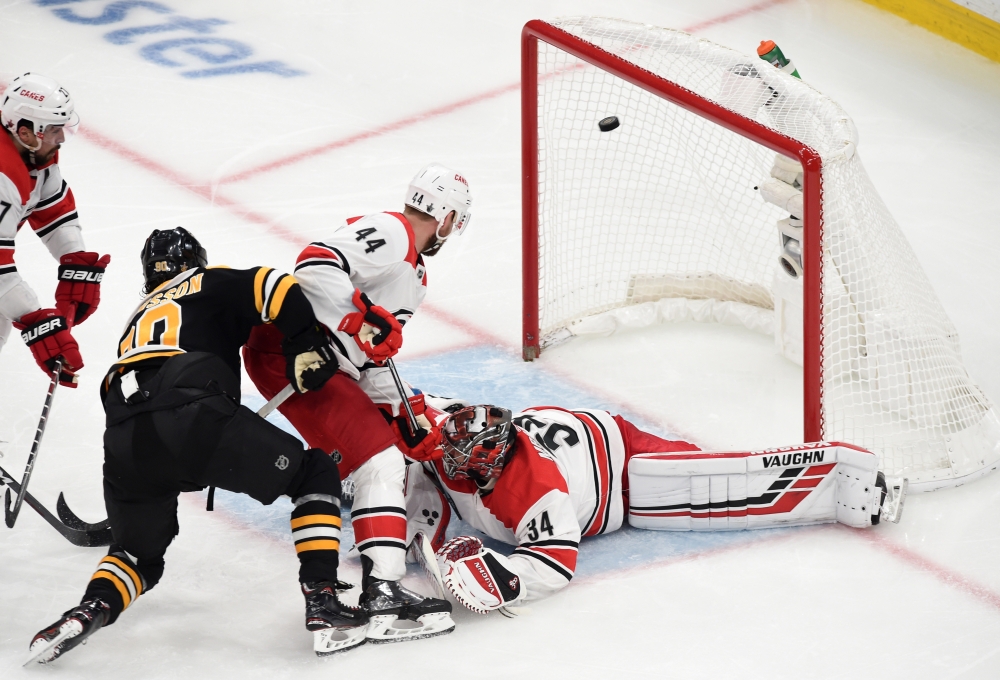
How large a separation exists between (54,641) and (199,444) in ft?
1.79

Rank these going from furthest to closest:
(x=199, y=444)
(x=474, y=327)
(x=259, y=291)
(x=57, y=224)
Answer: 1. (x=474, y=327)
2. (x=57, y=224)
3. (x=259, y=291)
4. (x=199, y=444)

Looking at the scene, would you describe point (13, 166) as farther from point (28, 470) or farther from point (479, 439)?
point (479, 439)

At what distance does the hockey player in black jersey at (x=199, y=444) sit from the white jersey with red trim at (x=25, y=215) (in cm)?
56

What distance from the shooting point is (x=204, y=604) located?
3.25 meters

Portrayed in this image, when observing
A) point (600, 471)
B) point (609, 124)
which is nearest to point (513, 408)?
point (600, 471)

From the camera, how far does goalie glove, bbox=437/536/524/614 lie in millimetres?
3068

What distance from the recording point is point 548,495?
3188 millimetres

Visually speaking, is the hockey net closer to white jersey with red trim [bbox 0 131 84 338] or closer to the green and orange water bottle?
the green and orange water bottle

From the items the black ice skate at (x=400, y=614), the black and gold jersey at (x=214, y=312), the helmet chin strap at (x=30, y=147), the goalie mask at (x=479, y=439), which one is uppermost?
the helmet chin strap at (x=30, y=147)

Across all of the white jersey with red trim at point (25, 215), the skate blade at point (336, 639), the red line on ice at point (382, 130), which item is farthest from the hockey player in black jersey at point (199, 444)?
the red line on ice at point (382, 130)

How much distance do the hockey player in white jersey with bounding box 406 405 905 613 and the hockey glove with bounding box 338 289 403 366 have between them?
0.23 meters

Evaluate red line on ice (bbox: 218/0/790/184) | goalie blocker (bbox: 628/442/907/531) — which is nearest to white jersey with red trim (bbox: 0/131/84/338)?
goalie blocker (bbox: 628/442/907/531)

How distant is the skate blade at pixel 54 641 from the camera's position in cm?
288

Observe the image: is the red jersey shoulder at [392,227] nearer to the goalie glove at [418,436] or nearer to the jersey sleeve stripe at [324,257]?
the jersey sleeve stripe at [324,257]
